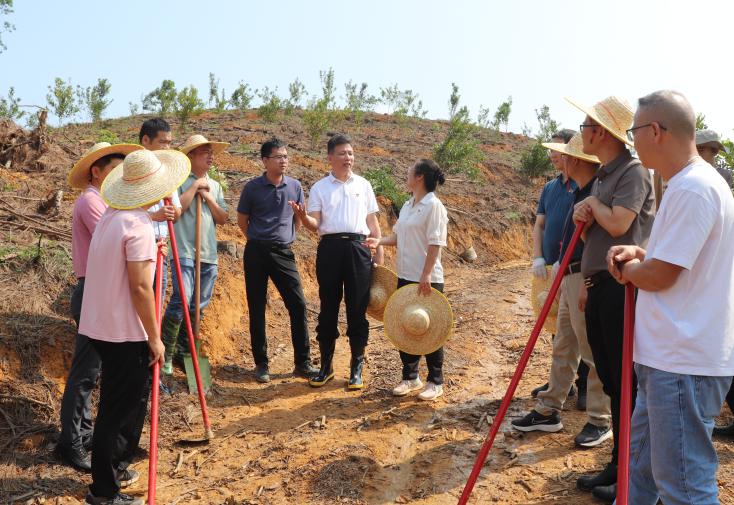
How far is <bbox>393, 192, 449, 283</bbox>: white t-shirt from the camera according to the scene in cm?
511

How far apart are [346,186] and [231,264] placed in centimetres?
288

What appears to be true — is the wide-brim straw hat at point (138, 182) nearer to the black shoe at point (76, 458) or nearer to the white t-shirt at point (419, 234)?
the black shoe at point (76, 458)

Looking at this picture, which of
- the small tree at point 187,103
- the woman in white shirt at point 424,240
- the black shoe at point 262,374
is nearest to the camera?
the woman in white shirt at point 424,240

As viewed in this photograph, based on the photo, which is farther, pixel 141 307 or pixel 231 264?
pixel 231 264

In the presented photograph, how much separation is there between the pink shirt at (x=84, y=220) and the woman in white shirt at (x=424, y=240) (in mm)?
2428

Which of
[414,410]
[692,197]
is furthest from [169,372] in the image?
[692,197]

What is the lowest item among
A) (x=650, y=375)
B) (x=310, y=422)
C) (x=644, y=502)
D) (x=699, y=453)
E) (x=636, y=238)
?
(x=310, y=422)

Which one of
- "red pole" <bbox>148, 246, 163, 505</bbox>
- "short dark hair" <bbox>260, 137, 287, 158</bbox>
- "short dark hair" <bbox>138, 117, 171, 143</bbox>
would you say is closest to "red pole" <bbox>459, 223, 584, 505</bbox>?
"red pole" <bbox>148, 246, 163, 505</bbox>

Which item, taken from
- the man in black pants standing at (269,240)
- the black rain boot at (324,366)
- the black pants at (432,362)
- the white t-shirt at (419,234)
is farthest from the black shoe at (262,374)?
the white t-shirt at (419,234)

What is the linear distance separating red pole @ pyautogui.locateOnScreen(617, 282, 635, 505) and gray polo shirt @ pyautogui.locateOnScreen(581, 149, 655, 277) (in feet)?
2.45

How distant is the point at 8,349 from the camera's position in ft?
15.2

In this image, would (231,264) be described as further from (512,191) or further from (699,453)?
(512,191)

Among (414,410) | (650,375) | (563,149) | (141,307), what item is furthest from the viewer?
(414,410)

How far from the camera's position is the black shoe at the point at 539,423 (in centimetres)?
448
